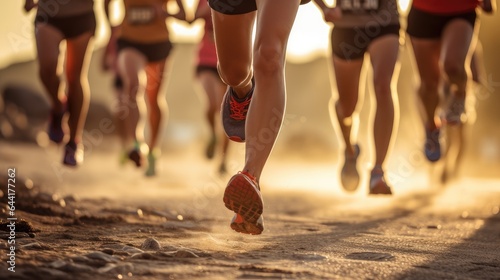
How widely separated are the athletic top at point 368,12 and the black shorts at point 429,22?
786 mm

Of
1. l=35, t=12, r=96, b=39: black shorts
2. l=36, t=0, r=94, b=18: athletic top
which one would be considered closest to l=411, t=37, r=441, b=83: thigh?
l=35, t=12, r=96, b=39: black shorts

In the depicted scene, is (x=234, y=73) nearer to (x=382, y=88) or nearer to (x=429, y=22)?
(x=382, y=88)

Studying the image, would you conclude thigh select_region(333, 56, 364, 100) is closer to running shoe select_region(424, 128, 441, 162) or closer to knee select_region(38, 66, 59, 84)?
running shoe select_region(424, 128, 441, 162)

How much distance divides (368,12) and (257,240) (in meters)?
2.59

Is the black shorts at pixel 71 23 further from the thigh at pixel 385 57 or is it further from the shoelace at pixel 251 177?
the shoelace at pixel 251 177

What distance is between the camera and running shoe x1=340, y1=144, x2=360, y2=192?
6.46 m

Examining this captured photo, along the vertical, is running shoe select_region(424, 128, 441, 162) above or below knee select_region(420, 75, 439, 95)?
below

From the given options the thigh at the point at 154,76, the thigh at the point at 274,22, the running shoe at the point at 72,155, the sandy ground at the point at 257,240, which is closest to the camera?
the sandy ground at the point at 257,240

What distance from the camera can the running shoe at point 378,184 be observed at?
212 inches

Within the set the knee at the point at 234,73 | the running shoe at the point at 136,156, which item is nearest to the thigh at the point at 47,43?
the running shoe at the point at 136,156

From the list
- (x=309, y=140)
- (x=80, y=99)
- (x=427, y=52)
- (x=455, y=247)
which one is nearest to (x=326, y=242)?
(x=455, y=247)

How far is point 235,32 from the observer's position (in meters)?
3.99

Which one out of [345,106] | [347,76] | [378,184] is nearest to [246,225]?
[378,184]

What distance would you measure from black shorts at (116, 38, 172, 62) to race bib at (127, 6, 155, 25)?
26 cm
